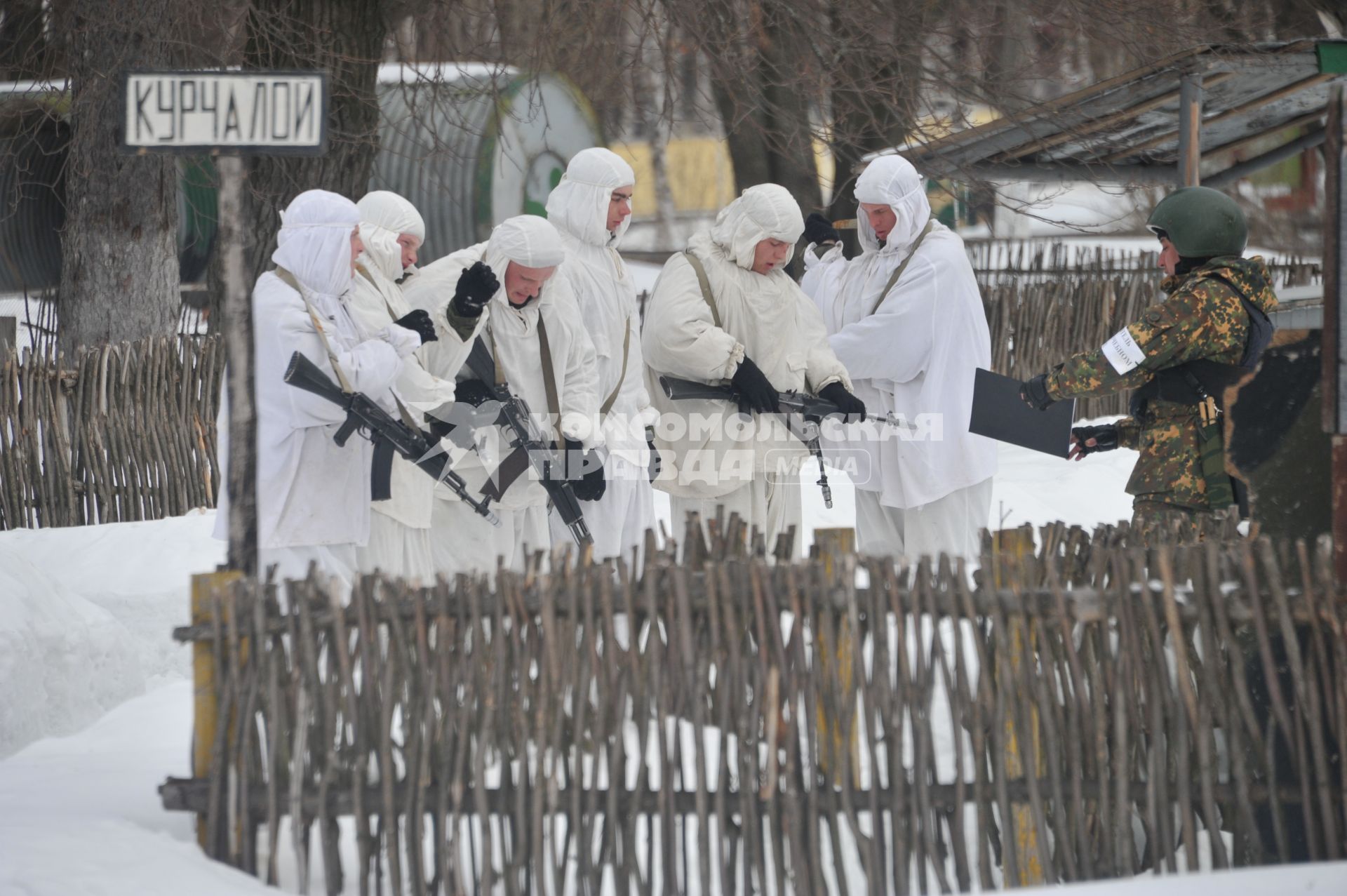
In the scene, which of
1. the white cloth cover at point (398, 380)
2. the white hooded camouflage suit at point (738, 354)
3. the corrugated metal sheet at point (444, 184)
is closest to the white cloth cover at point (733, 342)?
the white hooded camouflage suit at point (738, 354)

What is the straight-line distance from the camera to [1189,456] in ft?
14.7

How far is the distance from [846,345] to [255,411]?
270 cm

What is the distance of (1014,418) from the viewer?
5.18 meters

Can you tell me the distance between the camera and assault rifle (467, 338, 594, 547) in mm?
Answer: 5254

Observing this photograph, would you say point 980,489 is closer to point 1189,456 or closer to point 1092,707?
point 1189,456

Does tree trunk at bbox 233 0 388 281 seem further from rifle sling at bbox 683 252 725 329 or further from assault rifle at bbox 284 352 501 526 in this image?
assault rifle at bbox 284 352 501 526

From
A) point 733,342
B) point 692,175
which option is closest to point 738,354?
point 733,342

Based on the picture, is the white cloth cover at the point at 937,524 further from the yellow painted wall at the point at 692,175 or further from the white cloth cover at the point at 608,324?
the yellow painted wall at the point at 692,175

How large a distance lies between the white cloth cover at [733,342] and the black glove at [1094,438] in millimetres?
982

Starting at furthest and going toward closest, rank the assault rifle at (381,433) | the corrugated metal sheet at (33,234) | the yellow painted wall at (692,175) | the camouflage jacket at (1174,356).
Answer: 1. the yellow painted wall at (692,175)
2. the corrugated metal sheet at (33,234)
3. the assault rifle at (381,433)
4. the camouflage jacket at (1174,356)

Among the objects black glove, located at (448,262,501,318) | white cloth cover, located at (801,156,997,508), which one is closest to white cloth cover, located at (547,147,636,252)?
black glove, located at (448,262,501,318)

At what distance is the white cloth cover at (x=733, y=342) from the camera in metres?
5.47

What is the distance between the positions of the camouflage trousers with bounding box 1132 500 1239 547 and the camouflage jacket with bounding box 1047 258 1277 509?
13cm

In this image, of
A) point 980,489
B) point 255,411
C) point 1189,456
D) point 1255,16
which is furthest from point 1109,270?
point 255,411
